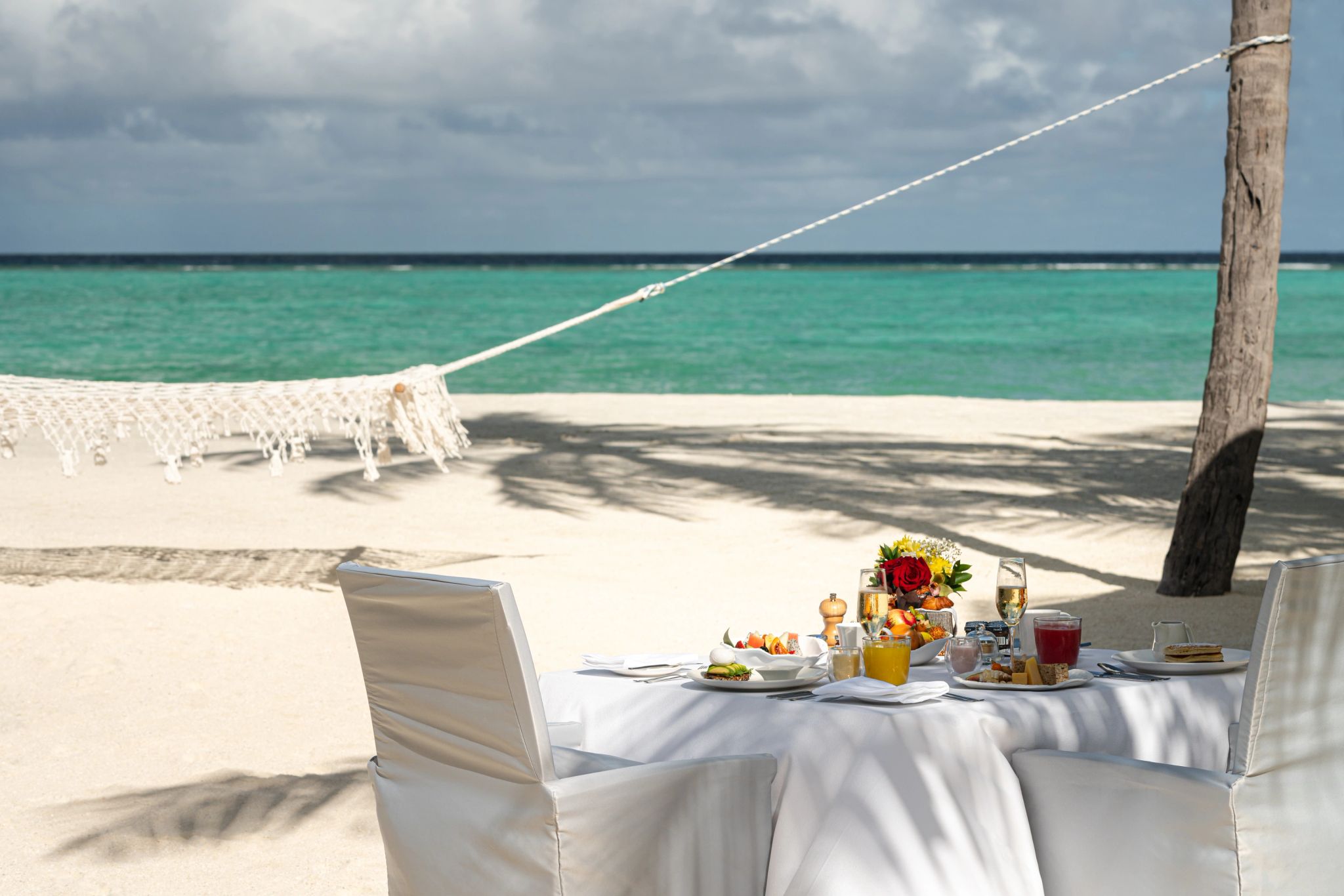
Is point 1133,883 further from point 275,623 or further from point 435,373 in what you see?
point 275,623

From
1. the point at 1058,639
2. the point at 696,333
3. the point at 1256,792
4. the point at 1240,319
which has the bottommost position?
the point at 696,333

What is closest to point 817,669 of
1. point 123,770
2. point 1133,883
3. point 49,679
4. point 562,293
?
point 1133,883

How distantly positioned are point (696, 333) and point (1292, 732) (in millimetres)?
26016

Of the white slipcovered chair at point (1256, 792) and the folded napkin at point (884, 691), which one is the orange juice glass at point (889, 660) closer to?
the folded napkin at point (884, 691)

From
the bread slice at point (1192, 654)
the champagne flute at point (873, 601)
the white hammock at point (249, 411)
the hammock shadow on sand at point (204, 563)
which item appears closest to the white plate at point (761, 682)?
the champagne flute at point (873, 601)

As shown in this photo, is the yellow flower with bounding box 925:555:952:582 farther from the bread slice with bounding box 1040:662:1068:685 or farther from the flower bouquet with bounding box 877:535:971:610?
the bread slice with bounding box 1040:662:1068:685

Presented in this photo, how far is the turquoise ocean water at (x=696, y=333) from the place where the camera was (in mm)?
19641

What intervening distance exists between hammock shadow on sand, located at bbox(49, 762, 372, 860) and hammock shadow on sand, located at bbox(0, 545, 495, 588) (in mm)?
2309

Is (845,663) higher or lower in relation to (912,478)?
higher

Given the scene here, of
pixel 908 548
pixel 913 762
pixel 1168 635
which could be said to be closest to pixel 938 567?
pixel 908 548

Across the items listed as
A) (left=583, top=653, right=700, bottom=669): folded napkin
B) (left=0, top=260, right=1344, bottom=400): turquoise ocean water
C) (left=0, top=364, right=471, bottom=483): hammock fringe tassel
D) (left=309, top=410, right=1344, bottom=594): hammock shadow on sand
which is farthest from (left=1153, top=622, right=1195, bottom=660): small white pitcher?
(left=0, top=260, right=1344, bottom=400): turquoise ocean water

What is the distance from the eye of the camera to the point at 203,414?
4922 mm

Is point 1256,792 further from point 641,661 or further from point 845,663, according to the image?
point 641,661

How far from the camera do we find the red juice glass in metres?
2.40
